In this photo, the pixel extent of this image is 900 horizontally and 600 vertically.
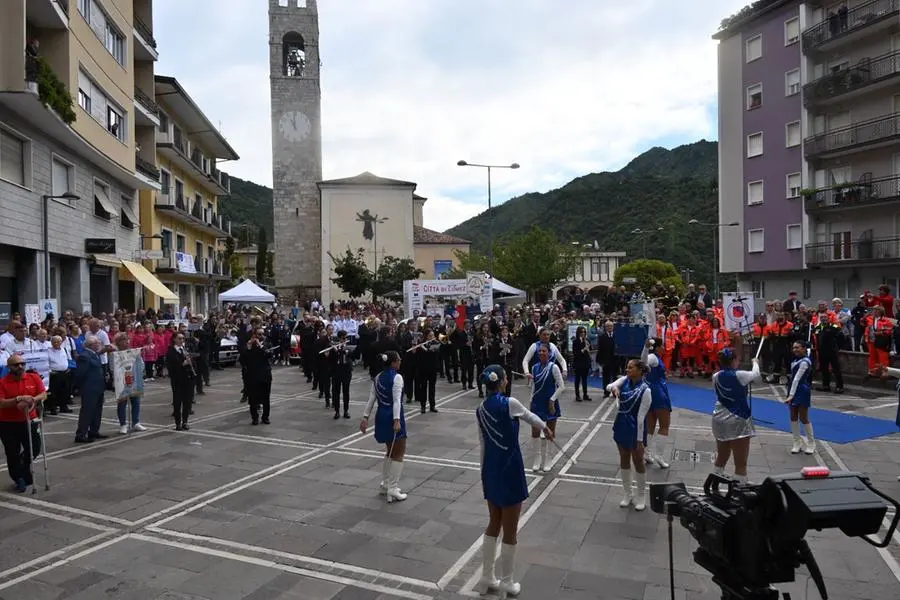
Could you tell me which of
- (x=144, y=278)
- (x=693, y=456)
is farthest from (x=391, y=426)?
(x=144, y=278)

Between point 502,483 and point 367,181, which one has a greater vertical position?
point 367,181

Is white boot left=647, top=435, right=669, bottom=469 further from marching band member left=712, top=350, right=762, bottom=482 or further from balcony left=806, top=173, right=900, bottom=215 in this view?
balcony left=806, top=173, right=900, bottom=215

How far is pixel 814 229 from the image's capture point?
33.1m

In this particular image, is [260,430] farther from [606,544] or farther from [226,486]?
[606,544]

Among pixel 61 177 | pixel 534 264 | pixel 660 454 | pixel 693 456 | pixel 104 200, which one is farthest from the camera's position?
pixel 534 264

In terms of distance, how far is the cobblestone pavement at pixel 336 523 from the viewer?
5535 millimetres

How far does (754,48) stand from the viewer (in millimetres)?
35125

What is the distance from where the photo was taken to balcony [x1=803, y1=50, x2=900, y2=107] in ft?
95.4

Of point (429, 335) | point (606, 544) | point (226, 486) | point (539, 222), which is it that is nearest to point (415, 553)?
point (606, 544)

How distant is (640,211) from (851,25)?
64.4 m

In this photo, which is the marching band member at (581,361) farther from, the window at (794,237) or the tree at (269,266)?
the tree at (269,266)

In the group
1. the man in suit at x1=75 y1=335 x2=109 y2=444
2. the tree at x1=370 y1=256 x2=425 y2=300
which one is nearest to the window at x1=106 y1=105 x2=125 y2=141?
the man in suit at x1=75 y1=335 x2=109 y2=444

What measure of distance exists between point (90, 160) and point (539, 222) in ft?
286

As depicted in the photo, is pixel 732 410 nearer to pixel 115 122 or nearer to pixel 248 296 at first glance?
pixel 248 296
